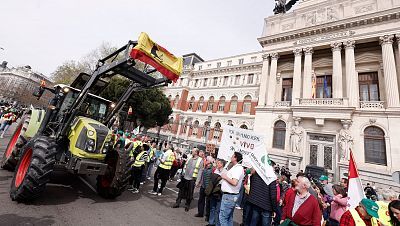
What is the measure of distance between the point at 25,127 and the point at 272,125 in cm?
1765

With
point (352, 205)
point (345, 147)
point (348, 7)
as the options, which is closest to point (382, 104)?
point (345, 147)

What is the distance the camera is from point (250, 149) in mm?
4918

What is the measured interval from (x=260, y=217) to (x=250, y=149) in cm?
159

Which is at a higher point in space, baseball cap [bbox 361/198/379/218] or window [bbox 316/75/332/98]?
window [bbox 316/75/332/98]

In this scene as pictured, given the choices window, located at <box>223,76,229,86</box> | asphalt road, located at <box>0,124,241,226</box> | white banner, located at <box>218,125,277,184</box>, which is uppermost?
window, located at <box>223,76,229,86</box>

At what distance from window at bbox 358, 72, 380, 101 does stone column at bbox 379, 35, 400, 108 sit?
1.64 m

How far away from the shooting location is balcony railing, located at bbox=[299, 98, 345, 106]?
1499 cm

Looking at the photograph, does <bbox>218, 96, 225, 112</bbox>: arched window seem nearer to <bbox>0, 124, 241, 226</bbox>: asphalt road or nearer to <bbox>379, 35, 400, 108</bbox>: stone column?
<bbox>379, 35, 400, 108</bbox>: stone column

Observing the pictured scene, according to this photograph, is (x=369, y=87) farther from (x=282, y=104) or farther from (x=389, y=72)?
(x=282, y=104)

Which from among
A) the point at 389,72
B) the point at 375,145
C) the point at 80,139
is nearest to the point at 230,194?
the point at 80,139

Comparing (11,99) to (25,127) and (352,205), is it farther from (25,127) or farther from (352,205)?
(352,205)

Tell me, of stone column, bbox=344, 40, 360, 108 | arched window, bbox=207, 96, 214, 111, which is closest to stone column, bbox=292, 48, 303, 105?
stone column, bbox=344, 40, 360, 108

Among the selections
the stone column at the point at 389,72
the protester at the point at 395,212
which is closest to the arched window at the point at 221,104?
the stone column at the point at 389,72

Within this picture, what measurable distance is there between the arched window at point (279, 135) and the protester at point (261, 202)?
14584mm
